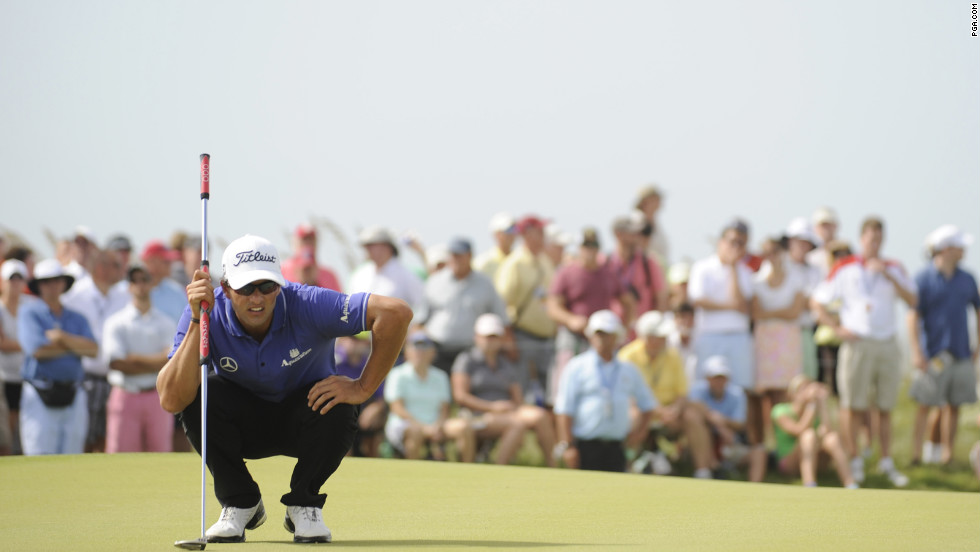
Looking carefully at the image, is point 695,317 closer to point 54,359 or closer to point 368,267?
point 368,267

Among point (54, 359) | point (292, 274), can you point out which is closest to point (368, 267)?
point (292, 274)

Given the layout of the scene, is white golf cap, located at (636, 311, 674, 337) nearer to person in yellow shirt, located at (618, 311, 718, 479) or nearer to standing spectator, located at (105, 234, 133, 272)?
person in yellow shirt, located at (618, 311, 718, 479)

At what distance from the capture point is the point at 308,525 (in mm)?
5652

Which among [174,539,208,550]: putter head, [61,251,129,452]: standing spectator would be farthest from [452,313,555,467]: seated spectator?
[174,539,208,550]: putter head

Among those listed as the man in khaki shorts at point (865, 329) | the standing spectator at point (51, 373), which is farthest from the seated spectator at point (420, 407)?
the man in khaki shorts at point (865, 329)

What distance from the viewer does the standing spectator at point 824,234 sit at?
1297 cm

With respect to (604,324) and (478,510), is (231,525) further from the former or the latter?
(604,324)

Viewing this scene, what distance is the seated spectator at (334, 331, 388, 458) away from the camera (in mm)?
11812

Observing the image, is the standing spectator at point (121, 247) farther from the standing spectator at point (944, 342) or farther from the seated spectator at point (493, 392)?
the standing spectator at point (944, 342)

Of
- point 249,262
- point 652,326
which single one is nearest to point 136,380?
point 652,326

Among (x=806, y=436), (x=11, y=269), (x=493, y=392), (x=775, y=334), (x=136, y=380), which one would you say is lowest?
(x=806, y=436)

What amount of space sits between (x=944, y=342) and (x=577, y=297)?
3.26 m

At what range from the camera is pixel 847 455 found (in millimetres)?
11508

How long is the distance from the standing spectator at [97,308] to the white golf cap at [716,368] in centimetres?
498
